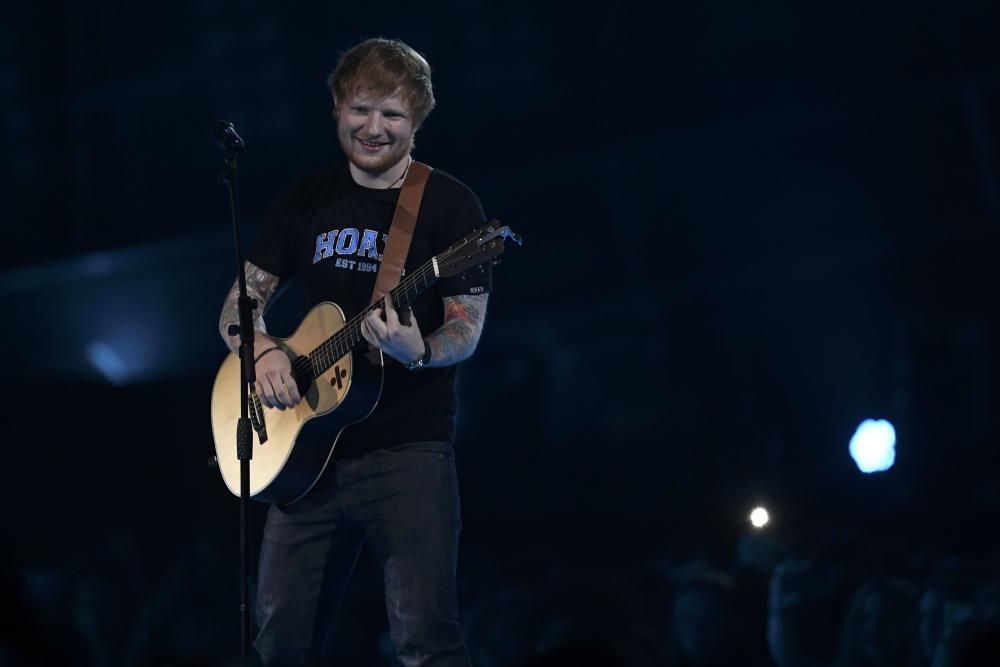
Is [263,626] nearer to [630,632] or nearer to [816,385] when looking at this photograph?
[630,632]

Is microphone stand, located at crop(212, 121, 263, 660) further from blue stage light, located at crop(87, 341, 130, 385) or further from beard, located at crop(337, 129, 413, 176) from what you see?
blue stage light, located at crop(87, 341, 130, 385)

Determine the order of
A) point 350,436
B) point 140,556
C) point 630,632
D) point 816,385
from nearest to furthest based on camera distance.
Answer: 1. point 350,436
2. point 630,632
3. point 816,385
4. point 140,556

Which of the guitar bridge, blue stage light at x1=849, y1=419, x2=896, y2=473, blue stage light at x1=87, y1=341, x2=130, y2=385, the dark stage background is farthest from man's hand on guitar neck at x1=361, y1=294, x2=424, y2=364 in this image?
blue stage light at x1=87, y1=341, x2=130, y2=385

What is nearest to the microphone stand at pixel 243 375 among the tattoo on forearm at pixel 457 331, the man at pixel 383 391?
the man at pixel 383 391

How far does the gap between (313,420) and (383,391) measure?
0.72ft

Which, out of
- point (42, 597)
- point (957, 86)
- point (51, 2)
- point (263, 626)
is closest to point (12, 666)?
point (42, 597)

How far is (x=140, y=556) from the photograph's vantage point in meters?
6.18

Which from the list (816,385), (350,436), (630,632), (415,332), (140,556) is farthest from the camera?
(140,556)

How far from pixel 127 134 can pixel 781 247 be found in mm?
4106

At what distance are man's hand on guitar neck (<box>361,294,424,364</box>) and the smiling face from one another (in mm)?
585

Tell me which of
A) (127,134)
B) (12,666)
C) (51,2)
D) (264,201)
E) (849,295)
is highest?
(51,2)

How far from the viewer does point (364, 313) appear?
3.28 m

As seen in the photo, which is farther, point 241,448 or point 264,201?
point 264,201

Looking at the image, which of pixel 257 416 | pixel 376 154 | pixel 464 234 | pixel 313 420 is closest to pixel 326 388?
pixel 313 420
